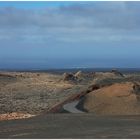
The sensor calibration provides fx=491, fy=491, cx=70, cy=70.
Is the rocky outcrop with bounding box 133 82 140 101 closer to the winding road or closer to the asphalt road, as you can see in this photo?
the winding road

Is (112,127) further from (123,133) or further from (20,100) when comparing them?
(20,100)

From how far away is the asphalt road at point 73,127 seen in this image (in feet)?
29.0

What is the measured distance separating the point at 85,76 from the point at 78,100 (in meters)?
28.5

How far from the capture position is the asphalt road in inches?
348

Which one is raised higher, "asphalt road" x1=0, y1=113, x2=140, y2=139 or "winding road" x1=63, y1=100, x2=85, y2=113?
"winding road" x1=63, y1=100, x2=85, y2=113

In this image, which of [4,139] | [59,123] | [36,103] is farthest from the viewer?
[36,103]

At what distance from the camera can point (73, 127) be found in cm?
975

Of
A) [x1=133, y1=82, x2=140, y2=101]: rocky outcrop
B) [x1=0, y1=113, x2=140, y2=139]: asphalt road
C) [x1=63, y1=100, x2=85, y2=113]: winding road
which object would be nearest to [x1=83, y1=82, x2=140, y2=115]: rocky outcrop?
[x1=133, y1=82, x2=140, y2=101]: rocky outcrop

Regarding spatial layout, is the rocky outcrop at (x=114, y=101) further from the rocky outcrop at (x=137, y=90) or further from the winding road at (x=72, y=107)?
the winding road at (x=72, y=107)

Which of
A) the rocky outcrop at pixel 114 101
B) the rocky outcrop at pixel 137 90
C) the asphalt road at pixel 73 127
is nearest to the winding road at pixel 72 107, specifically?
the rocky outcrop at pixel 114 101

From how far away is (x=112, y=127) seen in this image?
9.64 metres

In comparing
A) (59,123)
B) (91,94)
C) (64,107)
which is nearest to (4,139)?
(59,123)

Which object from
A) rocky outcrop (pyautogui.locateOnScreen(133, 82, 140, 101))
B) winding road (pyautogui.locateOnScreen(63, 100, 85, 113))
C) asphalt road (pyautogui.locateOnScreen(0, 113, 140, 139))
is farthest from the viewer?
rocky outcrop (pyautogui.locateOnScreen(133, 82, 140, 101))

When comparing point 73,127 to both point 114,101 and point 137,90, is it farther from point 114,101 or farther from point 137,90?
point 137,90
